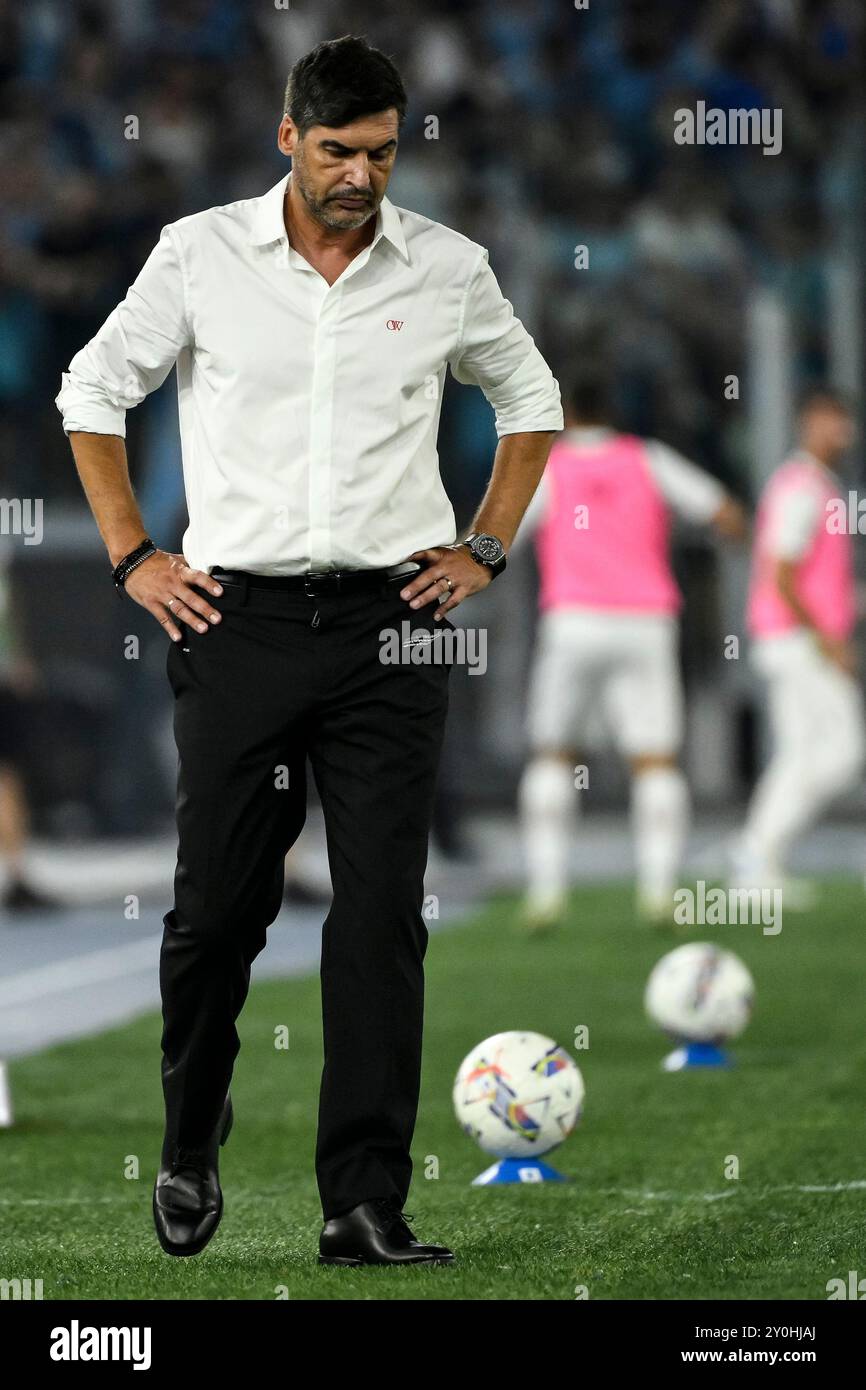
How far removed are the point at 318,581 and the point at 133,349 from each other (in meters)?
0.53

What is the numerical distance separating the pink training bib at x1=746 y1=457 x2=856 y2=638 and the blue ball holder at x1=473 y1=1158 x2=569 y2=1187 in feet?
19.5

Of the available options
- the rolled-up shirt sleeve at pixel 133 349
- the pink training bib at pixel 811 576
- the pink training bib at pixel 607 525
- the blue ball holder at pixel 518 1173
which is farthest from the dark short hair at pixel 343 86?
the pink training bib at pixel 811 576

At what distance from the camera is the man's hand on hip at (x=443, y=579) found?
4281 mm

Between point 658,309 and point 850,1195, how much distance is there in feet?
41.9

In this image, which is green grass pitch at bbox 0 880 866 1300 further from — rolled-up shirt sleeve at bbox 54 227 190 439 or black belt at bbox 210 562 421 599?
rolled-up shirt sleeve at bbox 54 227 190 439

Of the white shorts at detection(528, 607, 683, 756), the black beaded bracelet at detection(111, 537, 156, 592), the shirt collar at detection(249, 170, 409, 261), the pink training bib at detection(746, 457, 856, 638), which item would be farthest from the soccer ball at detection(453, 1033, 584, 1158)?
the pink training bib at detection(746, 457, 856, 638)

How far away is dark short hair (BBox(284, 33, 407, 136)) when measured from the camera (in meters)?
4.03

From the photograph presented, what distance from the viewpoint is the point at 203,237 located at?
4.24 metres

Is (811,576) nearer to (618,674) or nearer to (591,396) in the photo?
(618,674)

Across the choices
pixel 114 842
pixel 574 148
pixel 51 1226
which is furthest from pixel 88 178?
pixel 51 1226

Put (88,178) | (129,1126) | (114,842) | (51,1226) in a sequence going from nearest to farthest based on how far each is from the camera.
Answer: (51,1226) → (129,1126) → (114,842) → (88,178)

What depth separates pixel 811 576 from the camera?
11352 millimetres

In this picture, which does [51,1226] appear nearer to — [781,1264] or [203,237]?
[781,1264]

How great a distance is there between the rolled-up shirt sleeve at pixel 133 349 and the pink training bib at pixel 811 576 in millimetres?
6944
